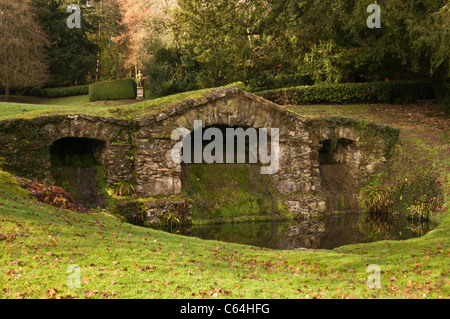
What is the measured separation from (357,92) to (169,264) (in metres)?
21.8

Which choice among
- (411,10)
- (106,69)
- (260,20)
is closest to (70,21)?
(106,69)

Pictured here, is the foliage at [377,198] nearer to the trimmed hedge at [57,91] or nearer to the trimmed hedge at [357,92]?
the trimmed hedge at [357,92]

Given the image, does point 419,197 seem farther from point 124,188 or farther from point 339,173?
point 124,188

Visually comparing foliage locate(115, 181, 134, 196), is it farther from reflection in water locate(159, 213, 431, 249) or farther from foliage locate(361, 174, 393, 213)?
foliage locate(361, 174, 393, 213)

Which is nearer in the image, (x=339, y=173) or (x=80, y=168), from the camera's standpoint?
(x=80, y=168)

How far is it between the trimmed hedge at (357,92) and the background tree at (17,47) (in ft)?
66.5

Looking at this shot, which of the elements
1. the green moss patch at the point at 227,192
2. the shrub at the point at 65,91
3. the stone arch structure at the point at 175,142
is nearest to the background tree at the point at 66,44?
the shrub at the point at 65,91

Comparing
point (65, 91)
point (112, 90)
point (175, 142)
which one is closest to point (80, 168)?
point (175, 142)

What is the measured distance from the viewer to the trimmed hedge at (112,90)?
1403 inches

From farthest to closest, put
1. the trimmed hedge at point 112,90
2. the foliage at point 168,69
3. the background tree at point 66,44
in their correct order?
the background tree at point 66,44
the trimmed hedge at point 112,90
the foliage at point 168,69

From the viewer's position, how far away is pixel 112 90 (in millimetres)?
35812

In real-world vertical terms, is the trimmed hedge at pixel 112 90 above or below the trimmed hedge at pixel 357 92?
above
